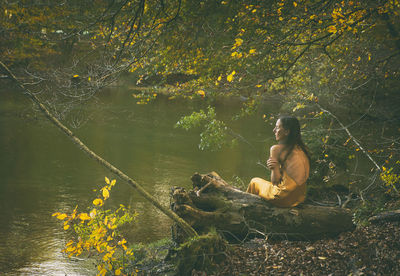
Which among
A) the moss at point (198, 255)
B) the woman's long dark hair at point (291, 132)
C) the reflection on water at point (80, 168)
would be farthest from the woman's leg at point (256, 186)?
the reflection on water at point (80, 168)

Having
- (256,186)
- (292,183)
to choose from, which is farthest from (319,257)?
(256,186)

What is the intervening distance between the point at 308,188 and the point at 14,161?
30.4 ft

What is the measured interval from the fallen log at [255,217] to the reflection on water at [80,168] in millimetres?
2190

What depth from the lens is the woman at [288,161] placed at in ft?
18.8

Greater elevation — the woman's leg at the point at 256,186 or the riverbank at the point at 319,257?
the woman's leg at the point at 256,186

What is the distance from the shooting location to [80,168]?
12859 millimetres

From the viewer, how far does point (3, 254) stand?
7004 mm

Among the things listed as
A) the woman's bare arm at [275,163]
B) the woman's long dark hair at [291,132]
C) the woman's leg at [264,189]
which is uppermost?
the woman's long dark hair at [291,132]

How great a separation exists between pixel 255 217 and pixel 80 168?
835 cm

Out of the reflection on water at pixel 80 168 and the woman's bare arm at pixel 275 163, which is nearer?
the woman's bare arm at pixel 275 163

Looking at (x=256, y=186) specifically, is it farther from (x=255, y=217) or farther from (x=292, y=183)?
(x=292, y=183)

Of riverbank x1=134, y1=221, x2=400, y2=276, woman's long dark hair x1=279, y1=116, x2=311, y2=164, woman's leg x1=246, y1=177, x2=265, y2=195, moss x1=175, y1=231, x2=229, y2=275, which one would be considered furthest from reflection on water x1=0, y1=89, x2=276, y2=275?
woman's long dark hair x1=279, y1=116, x2=311, y2=164

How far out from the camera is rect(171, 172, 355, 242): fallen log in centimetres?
588

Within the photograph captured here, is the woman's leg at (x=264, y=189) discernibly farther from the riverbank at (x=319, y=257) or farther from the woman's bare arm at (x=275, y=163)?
the riverbank at (x=319, y=257)
